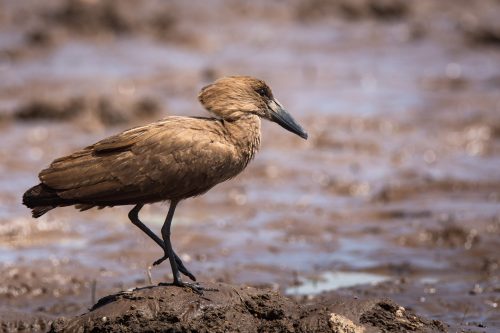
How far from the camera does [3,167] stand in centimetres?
1257

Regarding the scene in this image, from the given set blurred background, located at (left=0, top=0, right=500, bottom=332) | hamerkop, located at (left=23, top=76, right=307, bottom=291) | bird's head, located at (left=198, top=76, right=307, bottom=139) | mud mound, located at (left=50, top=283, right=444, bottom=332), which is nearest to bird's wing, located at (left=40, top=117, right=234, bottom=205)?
hamerkop, located at (left=23, top=76, right=307, bottom=291)

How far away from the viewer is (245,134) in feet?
23.6

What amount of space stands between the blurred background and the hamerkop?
1811 mm

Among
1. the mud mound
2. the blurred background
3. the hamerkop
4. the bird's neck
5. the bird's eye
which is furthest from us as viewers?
the blurred background

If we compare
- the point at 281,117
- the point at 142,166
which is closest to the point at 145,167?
the point at 142,166

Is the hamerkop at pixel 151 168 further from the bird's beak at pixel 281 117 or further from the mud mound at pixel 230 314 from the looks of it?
the bird's beak at pixel 281 117

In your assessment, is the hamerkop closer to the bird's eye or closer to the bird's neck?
the bird's neck

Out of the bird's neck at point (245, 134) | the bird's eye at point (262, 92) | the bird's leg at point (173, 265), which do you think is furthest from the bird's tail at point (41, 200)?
the bird's eye at point (262, 92)

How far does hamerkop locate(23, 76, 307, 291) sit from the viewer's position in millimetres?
6771

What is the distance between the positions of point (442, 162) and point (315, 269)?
3838 millimetres

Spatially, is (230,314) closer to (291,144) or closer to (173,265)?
(173,265)

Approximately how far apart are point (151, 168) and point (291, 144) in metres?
6.87

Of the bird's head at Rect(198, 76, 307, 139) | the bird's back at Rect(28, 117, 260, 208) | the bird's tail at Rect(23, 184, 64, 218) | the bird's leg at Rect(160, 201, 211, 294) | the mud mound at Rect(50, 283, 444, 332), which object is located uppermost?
the bird's head at Rect(198, 76, 307, 139)

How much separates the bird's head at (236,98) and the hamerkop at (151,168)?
0.42 ft
